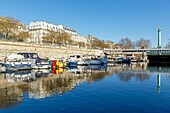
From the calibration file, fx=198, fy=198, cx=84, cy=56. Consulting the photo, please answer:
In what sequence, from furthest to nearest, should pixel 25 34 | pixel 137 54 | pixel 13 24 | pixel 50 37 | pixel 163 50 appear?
pixel 137 54 < pixel 163 50 < pixel 50 37 < pixel 25 34 < pixel 13 24

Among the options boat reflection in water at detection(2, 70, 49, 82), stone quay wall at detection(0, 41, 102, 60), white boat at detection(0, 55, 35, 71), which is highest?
stone quay wall at detection(0, 41, 102, 60)

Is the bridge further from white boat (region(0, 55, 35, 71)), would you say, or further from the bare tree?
white boat (region(0, 55, 35, 71))

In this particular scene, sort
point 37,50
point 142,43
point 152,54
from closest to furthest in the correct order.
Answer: point 37,50, point 152,54, point 142,43

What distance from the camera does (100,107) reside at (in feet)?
47.8

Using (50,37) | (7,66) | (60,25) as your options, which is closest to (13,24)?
(50,37)

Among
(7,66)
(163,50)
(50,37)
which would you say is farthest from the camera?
(163,50)

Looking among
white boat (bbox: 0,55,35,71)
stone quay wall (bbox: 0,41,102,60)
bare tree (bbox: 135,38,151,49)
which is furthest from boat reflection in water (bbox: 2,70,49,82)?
bare tree (bbox: 135,38,151,49)

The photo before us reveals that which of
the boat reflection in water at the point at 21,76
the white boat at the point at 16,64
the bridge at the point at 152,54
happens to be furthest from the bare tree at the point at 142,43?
the boat reflection in water at the point at 21,76

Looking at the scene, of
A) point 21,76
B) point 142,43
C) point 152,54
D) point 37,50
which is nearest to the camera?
point 21,76

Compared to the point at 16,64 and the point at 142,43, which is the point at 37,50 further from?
the point at 142,43

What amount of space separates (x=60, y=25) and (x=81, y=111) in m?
178

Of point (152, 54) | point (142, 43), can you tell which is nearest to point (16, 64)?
point (152, 54)

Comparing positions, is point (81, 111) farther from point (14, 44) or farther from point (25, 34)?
point (25, 34)

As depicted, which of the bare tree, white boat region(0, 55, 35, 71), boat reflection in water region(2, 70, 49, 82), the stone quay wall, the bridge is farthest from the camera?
the bare tree
